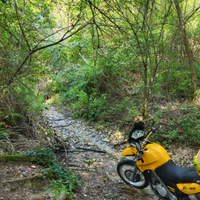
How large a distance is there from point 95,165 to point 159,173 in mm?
1928

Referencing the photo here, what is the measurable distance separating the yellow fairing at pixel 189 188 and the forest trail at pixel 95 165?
84cm

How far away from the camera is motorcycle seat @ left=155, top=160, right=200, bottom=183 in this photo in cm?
223

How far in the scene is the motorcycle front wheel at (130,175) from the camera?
2922 mm

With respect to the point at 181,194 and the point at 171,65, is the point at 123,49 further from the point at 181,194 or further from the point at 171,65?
the point at 181,194

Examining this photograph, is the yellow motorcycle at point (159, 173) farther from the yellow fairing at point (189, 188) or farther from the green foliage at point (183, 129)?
the green foliage at point (183, 129)

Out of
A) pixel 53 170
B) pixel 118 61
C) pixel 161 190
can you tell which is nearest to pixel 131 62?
pixel 118 61

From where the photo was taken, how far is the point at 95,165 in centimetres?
399

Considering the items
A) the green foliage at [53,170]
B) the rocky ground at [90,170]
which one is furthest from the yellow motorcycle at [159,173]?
the green foliage at [53,170]

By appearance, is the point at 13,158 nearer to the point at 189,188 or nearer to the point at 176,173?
the point at 176,173

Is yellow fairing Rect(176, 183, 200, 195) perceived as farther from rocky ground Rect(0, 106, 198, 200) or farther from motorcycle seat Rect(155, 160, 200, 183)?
rocky ground Rect(0, 106, 198, 200)

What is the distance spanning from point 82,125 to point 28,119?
2.56 metres

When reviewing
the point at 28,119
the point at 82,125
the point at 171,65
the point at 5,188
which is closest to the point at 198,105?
the point at 171,65

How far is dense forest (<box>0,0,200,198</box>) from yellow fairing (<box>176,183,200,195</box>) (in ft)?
6.83

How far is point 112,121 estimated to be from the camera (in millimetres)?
6500
